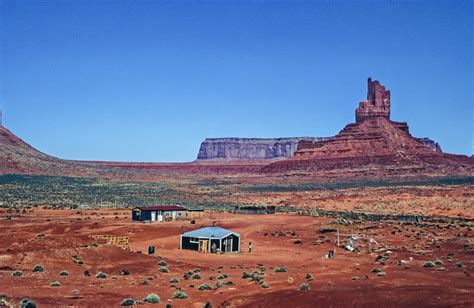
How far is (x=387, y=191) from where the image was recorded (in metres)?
104

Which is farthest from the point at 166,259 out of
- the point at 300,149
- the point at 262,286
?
the point at 300,149

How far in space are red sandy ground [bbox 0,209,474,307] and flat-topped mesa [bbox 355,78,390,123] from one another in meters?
116

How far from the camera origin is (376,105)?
564ft

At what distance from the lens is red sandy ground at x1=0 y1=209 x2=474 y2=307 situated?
23.3 metres

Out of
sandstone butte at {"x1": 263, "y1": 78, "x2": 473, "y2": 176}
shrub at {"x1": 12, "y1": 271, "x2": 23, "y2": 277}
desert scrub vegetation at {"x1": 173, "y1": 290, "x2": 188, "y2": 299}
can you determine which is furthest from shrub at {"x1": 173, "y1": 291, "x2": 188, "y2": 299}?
sandstone butte at {"x1": 263, "y1": 78, "x2": 473, "y2": 176}

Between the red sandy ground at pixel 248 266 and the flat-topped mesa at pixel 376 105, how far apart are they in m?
116


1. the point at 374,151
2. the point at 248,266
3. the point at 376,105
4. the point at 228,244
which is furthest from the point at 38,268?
the point at 376,105

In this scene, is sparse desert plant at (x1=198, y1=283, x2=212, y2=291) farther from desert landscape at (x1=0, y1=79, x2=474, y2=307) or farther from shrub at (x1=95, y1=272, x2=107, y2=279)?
shrub at (x1=95, y1=272, x2=107, y2=279)

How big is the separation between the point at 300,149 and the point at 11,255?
495 ft

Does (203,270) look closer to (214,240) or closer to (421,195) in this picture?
(214,240)

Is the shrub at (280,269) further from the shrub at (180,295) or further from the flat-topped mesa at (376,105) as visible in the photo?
the flat-topped mesa at (376,105)

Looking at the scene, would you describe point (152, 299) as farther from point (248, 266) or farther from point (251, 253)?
point (251, 253)

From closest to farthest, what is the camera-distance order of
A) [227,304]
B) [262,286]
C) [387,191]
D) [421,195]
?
[227,304] → [262,286] → [421,195] → [387,191]

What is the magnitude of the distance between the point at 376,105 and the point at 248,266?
468ft
